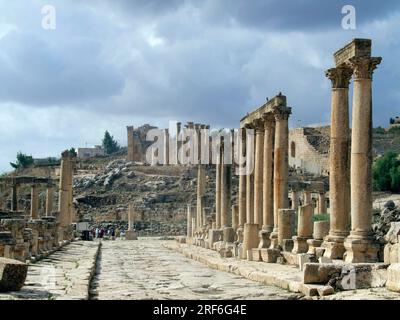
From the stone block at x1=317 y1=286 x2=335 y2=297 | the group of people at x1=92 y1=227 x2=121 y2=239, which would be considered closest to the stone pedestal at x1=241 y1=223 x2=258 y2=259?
the stone block at x1=317 y1=286 x2=335 y2=297

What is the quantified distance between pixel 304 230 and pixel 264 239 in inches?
146

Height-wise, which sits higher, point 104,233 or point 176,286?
point 104,233

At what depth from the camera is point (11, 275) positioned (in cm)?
1054

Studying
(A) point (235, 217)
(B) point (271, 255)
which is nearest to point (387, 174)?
(A) point (235, 217)

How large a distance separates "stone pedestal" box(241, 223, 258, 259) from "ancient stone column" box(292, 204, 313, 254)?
11.4 feet

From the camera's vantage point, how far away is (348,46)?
1600 centimetres

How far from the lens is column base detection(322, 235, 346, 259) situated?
629 inches

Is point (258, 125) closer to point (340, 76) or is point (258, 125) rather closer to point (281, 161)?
point (281, 161)

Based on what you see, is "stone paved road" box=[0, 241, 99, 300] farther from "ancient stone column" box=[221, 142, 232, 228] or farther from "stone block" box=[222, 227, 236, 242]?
"ancient stone column" box=[221, 142, 232, 228]

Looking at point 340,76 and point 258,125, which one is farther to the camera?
point 258,125

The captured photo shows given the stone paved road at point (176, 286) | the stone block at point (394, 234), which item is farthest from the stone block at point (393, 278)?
the stone block at point (394, 234)
